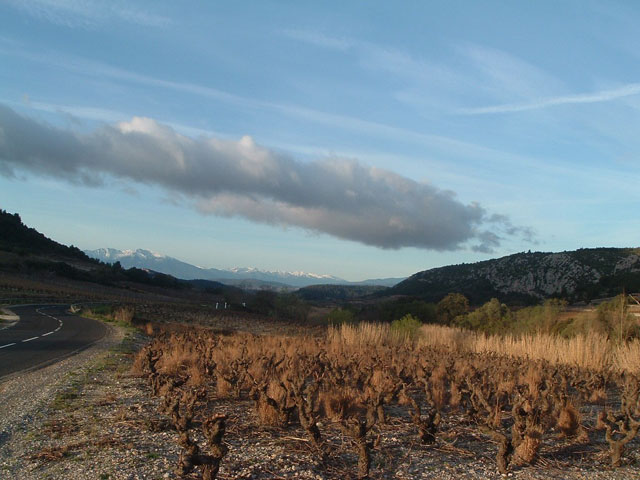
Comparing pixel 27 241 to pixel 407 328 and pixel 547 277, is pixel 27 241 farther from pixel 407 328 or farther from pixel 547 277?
pixel 407 328

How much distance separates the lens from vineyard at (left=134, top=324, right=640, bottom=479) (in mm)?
6398

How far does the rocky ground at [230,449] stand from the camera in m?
5.80

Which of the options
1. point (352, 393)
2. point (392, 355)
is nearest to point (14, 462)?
point (352, 393)

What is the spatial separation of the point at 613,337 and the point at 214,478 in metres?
19.7

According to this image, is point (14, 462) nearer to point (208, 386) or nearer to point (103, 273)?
point (208, 386)

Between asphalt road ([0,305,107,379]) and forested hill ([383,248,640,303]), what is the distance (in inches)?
1532

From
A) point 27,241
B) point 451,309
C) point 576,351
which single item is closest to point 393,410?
point 576,351

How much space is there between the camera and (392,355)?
15.8 meters

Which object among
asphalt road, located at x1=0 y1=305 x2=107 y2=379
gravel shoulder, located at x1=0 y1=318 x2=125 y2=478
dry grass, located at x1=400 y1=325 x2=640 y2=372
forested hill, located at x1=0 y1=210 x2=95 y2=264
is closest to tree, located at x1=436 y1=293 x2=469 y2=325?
dry grass, located at x1=400 y1=325 x2=640 y2=372

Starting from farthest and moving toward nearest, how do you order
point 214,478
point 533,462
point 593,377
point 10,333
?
point 10,333 < point 593,377 < point 533,462 < point 214,478

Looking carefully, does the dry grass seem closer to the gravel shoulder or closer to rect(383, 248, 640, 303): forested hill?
the gravel shoulder

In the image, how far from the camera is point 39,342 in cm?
1880

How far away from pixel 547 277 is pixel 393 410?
65546 mm

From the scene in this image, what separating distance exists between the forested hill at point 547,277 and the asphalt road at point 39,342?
38.9 meters
